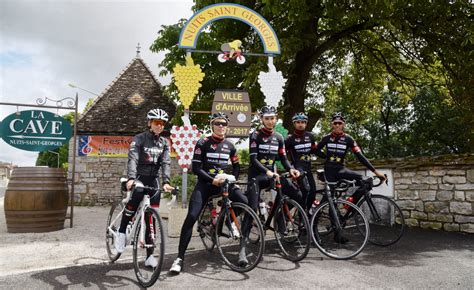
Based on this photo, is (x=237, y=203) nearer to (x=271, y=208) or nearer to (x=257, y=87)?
(x=271, y=208)

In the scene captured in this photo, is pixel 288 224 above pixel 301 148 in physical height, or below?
below

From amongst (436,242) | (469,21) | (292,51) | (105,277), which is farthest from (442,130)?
(105,277)

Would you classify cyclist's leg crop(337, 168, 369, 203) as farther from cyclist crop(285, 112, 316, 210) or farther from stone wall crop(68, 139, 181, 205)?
stone wall crop(68, 139, 181, 205)

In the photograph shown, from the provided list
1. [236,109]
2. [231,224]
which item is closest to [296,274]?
[231,224]

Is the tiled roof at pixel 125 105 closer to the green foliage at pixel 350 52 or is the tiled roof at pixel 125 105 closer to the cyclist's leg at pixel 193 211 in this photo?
the green foliage at pixel 350 52

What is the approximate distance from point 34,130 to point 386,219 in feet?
23.5

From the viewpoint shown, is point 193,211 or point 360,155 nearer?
point 193,211

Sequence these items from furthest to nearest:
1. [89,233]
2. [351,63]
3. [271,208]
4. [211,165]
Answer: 1. [351,63]
2. [89,233]
3. [271,208]
4. [211,165]

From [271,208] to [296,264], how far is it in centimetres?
93

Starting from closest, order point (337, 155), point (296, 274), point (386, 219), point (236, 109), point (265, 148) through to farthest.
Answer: point (296, 274) < point (265, 148) < point (386, 219) < point (337, 155) < point (236, 109)

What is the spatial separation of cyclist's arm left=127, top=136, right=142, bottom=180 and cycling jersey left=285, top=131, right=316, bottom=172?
9.00 ft

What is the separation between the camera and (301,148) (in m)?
6.04

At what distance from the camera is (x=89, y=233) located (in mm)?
7457

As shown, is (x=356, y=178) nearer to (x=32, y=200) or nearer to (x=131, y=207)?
(x=131, y=207)
